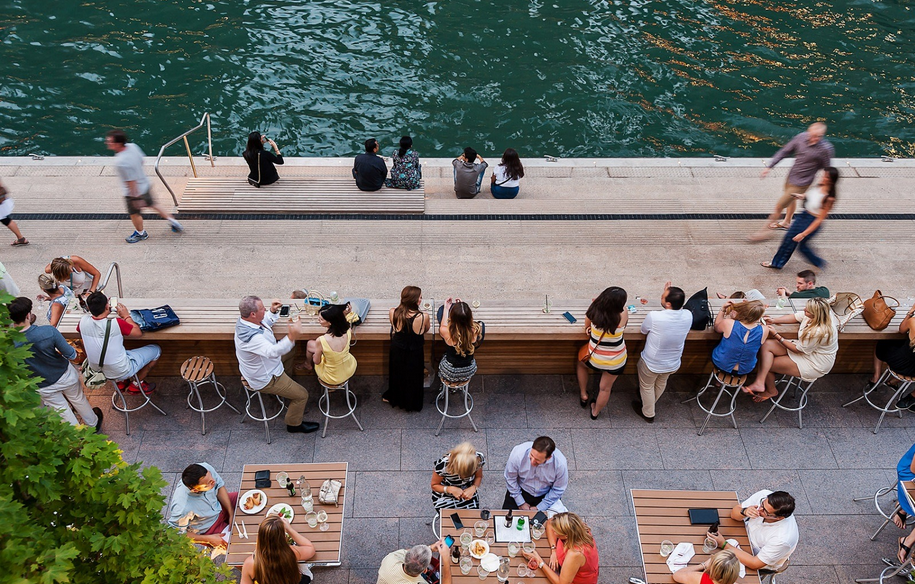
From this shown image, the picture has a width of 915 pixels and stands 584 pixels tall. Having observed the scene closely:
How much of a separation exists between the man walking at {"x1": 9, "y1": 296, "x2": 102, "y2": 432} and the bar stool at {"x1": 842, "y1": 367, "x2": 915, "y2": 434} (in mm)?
8630

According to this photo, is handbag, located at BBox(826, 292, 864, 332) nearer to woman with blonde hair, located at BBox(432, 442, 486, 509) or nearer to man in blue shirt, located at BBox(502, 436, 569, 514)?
man in blue shirt, located at BBox(502, 436, 569, 514)

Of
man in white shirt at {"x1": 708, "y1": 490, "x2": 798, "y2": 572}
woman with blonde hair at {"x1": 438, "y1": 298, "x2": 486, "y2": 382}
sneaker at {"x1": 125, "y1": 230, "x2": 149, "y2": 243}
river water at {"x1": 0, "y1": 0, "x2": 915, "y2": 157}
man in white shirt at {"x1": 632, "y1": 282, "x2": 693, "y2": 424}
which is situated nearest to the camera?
man in white shirt at {"x1": 708, "y1": 490, "x2": 798, "y2": 572}

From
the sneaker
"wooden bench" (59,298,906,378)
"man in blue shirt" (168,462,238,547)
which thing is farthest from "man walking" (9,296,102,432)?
the sneaker

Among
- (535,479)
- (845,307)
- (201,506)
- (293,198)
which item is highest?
(845,307)

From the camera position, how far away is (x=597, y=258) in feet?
32.2

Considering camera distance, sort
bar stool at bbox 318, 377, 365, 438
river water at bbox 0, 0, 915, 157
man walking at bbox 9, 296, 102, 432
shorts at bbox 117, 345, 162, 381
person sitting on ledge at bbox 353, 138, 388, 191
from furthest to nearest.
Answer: river water at bbox 0, 0, 915, 157 < person sitting on ledge at bbox 353, 138, 388, 191 < bar stool at bbox 318, 377, 365, 438 < shorts at bbox 117, 345, 162, 381 < man walking at bbox 9, 296, 102, 432

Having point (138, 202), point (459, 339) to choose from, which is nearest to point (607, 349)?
point (459, 339)

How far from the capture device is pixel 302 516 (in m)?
6.17

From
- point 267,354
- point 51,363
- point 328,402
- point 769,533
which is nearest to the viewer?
point 769,533

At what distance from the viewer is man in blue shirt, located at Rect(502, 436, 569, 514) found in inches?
249

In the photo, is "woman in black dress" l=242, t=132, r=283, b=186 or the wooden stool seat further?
"woman in black dress" l=242, t=132, r=283, b=186

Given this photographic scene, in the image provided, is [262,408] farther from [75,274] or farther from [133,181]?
[133,181]

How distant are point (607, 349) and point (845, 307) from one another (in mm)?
2835

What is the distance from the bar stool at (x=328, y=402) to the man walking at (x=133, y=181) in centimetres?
411
